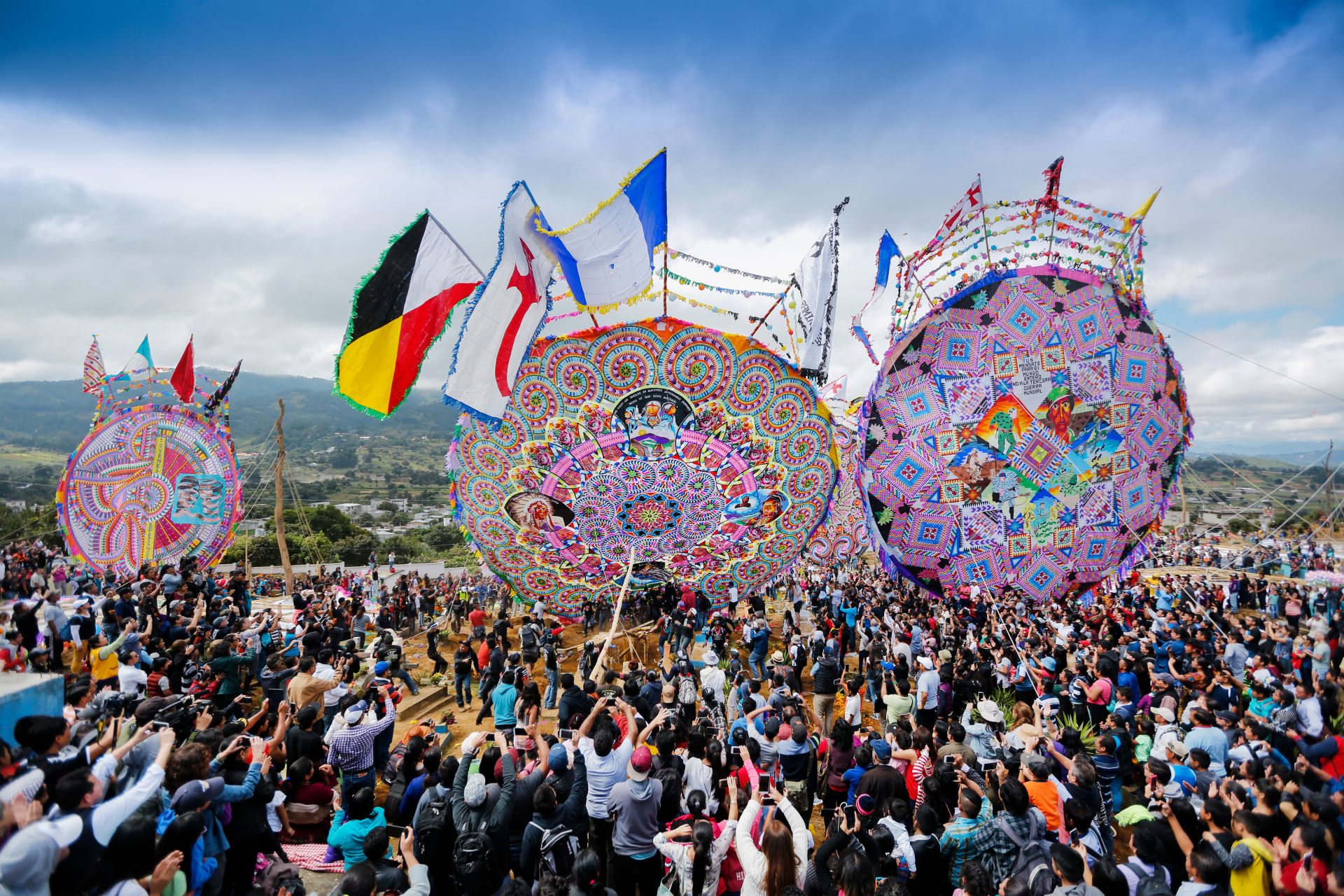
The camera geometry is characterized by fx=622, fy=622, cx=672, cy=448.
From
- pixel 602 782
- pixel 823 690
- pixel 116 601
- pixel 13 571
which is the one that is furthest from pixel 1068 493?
pixel 13 571

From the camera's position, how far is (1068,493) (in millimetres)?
10953

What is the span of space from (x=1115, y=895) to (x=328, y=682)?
7378 mm

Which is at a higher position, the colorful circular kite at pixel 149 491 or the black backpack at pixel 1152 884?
the colorful circular kite at pixel 149 491

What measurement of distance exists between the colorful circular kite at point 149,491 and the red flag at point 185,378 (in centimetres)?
140

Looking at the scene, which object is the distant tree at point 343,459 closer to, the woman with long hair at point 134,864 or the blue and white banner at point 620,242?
the blue and white banner at point 620,242

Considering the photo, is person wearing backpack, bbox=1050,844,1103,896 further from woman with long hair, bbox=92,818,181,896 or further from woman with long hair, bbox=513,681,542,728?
woman with long hair, bbox=92,818,181,896

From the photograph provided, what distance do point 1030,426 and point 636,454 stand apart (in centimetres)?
700

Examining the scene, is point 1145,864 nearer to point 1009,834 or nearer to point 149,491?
point 1009,834

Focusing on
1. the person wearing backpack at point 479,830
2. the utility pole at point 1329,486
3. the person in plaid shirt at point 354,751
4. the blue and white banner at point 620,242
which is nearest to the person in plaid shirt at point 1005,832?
the person wearing backpack at point 479,830

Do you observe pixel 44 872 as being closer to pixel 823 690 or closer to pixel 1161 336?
pixel 823 690

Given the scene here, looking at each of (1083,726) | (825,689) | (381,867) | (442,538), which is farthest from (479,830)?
(442,538)

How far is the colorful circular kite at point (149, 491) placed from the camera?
40.9 feet

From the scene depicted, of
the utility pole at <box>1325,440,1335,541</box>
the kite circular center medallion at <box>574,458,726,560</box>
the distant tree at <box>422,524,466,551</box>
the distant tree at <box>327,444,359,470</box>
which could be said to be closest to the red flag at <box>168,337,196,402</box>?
the kite circular center medallion at <box>574,458,726,560</box>

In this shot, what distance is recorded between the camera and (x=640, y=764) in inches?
174
